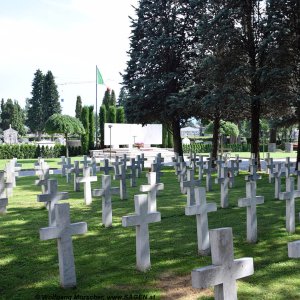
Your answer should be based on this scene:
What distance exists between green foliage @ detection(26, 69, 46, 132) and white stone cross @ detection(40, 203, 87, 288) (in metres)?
57.3

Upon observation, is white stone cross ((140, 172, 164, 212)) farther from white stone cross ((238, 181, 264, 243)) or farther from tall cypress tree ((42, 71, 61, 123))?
tall cypress tree ((42, 71, 61, 123))

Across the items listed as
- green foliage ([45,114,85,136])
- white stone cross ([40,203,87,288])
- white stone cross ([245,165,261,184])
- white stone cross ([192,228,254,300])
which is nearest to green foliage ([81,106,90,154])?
green foliage ([45,114,85,136])

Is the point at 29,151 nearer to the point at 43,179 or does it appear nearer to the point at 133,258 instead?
the point at 43,179

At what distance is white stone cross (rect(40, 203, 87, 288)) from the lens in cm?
413

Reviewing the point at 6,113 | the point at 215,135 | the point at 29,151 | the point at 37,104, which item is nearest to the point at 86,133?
the point at 29,151

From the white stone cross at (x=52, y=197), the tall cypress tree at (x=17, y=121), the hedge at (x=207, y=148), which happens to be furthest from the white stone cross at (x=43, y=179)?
the tall cypress tree at (x=17, y=121)

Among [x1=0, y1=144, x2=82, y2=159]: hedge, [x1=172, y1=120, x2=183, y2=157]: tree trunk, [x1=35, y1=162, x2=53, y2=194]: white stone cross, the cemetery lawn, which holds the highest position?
[x1=172, y1=120, x2=183, y2=157]: tree trunk

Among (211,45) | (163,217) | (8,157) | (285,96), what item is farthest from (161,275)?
(8,157)

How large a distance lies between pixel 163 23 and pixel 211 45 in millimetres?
4870

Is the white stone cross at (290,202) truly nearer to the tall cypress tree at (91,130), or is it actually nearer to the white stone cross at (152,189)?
the white stone cross at (152,189)

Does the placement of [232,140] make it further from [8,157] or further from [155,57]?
[155,57]

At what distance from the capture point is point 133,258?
5.21 metres

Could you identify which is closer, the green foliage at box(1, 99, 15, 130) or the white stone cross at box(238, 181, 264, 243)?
the white stone cross at box(238, 181, 264, 243)

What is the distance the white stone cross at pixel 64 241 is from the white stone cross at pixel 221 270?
178 cm
